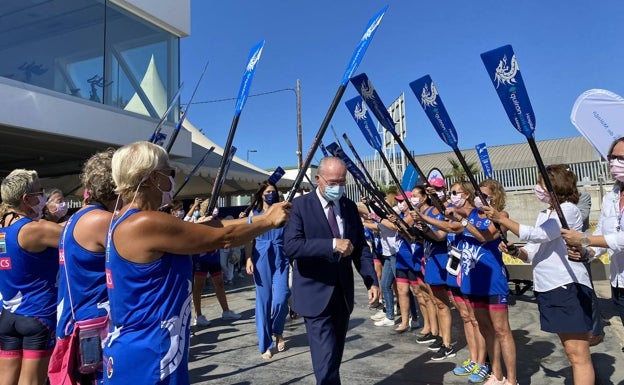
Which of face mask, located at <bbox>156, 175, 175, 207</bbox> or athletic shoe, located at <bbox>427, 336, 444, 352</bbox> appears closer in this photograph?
face mask, located at <bbox>156, 175, 175, 207</bbox>

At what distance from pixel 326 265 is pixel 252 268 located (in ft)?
7.89

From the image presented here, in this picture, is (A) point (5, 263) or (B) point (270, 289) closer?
(A) point (5, 263)

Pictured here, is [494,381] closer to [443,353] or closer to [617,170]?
[443,353]

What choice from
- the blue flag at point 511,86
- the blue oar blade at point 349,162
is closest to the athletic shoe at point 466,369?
the blue oar blade at point 349,162

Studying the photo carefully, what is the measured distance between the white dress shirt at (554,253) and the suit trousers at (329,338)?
1480mm

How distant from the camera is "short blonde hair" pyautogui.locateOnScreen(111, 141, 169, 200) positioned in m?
1.97

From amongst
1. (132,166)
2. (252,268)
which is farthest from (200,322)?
(132,166)

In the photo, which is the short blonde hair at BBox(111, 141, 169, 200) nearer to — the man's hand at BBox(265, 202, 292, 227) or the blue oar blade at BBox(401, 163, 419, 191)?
the man's hand at BBox(265, 202, 292, 227)

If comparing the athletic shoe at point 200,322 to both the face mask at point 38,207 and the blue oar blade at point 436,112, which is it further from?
the blue oar blade at point 436,112

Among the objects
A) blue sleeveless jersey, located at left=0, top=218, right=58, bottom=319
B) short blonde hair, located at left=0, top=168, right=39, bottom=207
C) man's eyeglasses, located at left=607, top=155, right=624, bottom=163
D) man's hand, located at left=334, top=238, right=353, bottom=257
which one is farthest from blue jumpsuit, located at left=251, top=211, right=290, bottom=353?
man's eyeglasses, located at left=607, top=155, right=624, bottom=163

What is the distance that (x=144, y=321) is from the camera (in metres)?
1.92

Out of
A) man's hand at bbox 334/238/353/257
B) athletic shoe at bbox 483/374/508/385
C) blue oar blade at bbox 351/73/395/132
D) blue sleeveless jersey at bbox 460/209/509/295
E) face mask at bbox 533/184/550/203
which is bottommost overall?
athletic shoe at bbox 483/374/508/385

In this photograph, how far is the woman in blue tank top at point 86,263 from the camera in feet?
7.60

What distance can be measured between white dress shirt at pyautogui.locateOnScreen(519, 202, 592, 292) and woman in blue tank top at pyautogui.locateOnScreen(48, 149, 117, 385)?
2.86 m
